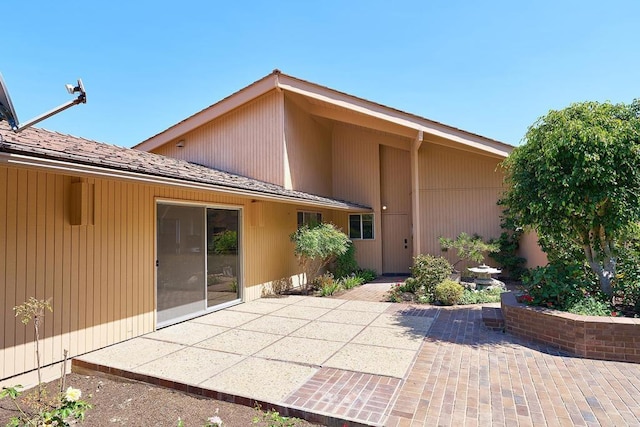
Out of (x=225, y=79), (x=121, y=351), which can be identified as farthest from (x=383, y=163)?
(x=121, y=351)

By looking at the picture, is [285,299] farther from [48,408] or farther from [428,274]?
[48,408]

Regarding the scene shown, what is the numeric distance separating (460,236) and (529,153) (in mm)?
6260

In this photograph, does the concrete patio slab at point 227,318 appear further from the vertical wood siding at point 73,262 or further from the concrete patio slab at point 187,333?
the vertical wood siding at point 73,262

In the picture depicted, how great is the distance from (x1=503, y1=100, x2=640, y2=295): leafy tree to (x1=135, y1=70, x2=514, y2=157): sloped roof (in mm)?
4883

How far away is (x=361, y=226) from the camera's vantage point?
14.1 m

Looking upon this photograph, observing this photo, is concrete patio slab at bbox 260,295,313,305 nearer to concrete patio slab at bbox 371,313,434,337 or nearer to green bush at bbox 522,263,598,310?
concrete patio slab at bbox 371,313,434,337

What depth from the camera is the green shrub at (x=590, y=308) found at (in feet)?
16.5

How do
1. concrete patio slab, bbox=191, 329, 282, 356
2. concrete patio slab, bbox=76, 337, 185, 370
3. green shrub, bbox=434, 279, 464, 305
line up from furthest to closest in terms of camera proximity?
1. green shrub, bbox=434, 279, 464, 305
2. concrete patio slab, bbox=191, 329, 282, 356
3. concrete patio slab, bbox=76, 337, 185, 370

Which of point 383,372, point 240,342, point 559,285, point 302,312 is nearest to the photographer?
point 383,372

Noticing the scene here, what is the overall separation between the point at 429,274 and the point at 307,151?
20.5 ft

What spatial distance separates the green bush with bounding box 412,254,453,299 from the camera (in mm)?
8742

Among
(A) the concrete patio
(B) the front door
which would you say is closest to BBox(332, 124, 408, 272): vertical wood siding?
(B) the front door

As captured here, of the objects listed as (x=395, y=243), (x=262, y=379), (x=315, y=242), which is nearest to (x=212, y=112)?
(x=315, y=242)

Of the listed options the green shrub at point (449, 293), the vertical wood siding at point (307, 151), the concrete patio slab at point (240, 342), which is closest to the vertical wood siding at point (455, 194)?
the vertical wood siding at point (307, 151)
